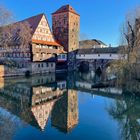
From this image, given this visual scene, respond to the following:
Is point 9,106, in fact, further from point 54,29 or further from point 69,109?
point 54,29

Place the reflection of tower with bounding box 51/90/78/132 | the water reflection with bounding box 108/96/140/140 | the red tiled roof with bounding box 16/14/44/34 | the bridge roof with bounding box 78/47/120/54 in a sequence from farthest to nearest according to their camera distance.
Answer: the red tiled roof with bounding box 16/14/44/34 < the bridge roof with bounding box 78/47/120/54 < the reflection of tower with bounding box 51/90/78/132 < the water reflection with bounding box 108/96/140/140

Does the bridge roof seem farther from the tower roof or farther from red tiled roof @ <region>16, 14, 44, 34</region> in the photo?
red tiled roof @ <region>16, 14, 44, 34</region>

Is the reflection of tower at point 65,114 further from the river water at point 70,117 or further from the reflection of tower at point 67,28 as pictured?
the reflection of tower at point 67,28

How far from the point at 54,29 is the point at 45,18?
17.0 ft

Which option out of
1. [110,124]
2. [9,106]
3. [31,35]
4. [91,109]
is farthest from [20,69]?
[110,124]

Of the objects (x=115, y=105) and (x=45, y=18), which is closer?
(x=115, y=105)

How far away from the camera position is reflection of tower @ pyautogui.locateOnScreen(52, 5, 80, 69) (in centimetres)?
3381

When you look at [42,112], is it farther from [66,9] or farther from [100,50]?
[66,9]

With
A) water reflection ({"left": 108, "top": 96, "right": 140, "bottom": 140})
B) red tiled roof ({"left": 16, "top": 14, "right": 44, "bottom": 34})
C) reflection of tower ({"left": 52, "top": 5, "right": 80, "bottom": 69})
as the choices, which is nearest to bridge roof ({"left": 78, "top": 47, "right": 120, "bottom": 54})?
reflection of tower ({"left": 52, "top": 5, "right": 80, "bottom": 69})

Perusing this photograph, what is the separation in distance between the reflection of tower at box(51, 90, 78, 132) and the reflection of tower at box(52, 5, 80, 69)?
72.2 ft

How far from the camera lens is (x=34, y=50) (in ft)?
88.5

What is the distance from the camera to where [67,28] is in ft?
111

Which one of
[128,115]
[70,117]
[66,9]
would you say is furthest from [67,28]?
[70,117]

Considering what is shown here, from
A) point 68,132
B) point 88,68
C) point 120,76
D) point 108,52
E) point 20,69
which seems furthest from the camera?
point 88,68
